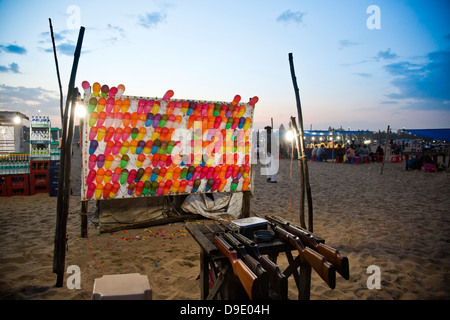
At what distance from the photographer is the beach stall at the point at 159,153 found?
16.5ft

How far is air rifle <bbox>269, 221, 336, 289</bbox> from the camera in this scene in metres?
1.99

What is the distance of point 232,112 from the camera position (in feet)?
19.6

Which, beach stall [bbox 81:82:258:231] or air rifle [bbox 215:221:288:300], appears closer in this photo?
air rifle [bbox 215:221:288:300]

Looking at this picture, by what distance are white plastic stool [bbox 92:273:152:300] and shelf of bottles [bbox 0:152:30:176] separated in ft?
29.4

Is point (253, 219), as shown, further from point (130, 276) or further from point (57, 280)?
point (57, 280)

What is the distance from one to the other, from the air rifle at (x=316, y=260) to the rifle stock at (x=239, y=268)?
0.60 meters

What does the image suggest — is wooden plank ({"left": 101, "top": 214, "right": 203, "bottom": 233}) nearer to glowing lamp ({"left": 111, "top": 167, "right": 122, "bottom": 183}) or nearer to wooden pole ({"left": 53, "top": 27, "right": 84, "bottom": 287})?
glowing lamp ({"left": 111, "top": 167, "right": 122, "bottom": 183})

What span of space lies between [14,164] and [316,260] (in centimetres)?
1015

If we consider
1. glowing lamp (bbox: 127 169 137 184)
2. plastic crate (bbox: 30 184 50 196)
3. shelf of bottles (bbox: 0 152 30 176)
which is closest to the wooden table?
glowing lamp (bbox: 127 169 137 184)
